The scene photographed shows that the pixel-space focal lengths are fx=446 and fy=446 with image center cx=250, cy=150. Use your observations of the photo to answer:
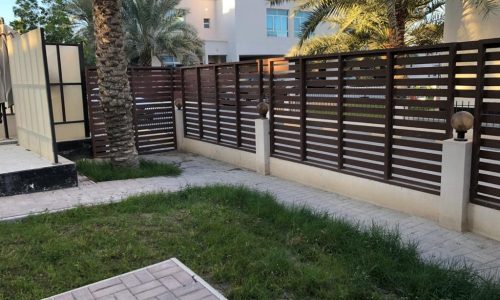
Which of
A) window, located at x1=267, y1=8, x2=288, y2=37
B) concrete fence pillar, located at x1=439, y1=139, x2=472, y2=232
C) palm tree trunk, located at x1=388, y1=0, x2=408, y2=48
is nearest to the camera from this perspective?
concrete fence pillar, located at x1=439, y1=139, x2=472, y2=232

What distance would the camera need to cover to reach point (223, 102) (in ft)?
31.4

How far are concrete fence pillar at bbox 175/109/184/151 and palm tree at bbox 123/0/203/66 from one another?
1585 cm

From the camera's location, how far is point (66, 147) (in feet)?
31.7

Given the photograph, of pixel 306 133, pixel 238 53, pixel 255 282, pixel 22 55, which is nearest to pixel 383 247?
pixel 255 282

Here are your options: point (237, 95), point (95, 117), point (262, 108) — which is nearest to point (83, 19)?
point (95, 117)

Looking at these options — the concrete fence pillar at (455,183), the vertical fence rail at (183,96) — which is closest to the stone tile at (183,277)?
the concrete fence pillar at (455,183)

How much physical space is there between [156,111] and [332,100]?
17.8 feet

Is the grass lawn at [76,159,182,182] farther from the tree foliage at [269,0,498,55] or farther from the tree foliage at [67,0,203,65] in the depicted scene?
the tree foliage at [67,0,203,65]

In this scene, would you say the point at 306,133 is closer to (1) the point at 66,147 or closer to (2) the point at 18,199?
(2) the point at 18,199

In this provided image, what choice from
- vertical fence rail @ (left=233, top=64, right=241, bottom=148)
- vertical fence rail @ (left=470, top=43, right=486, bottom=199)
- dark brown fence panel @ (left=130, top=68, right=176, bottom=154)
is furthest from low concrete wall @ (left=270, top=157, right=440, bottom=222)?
dark brown fence panel @ (left=130, top=68, right=176, bottom=154)

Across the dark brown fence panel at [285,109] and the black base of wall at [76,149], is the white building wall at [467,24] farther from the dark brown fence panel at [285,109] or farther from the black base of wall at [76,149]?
the black base of wall at [76,149]

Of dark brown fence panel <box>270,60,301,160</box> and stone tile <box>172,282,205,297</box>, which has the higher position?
dark brown fence panel <box>270,60,301,160</box>

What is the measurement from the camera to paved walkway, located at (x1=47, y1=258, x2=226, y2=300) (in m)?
3.61

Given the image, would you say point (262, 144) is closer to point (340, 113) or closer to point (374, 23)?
point (340, 113)
